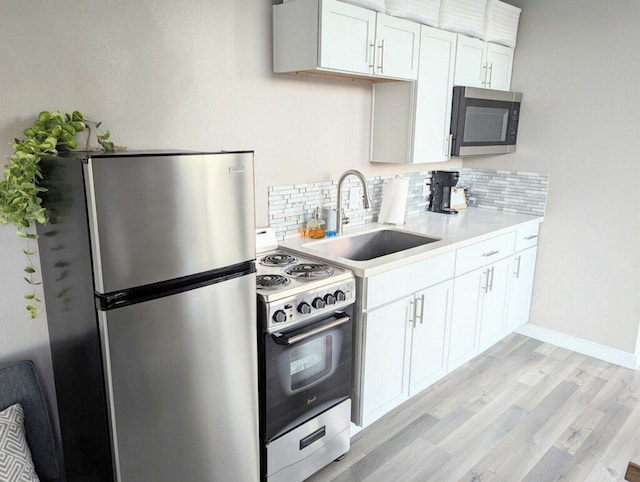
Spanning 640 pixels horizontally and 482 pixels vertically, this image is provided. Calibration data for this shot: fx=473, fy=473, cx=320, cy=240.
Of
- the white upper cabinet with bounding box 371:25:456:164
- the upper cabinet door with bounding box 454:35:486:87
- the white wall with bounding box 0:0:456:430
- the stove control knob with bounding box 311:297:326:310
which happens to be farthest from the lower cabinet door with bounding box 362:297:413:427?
the upper cabinet door with bounding box 454:35:486:87

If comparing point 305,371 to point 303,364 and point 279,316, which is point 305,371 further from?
point 279,316

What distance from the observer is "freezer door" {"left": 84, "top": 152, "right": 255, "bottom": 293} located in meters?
1.36

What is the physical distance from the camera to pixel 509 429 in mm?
2635

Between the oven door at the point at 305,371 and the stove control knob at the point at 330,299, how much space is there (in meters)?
0.09

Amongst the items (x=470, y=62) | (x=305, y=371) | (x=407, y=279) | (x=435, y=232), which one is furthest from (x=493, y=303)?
(x=305, y=371)

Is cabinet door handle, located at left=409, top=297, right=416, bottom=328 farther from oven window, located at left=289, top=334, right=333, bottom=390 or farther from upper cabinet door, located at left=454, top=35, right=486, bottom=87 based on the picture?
upper cabinet door, located at left=454, top=35, right=486, bottom=87

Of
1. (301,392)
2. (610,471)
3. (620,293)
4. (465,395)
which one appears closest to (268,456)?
(301,392)

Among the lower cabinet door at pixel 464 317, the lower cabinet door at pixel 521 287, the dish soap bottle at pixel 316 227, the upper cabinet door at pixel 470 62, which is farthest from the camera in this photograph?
the lower cabinet door at pixel 521 287

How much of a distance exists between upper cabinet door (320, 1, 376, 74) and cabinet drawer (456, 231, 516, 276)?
122 cm

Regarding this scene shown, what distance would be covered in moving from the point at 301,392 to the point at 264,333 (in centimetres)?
38

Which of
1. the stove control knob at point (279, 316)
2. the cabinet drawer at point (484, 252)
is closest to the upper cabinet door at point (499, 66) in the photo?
the cabinet drawer at point (484, 252)

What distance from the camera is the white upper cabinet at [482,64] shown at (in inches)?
120

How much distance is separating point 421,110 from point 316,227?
0.96 meters

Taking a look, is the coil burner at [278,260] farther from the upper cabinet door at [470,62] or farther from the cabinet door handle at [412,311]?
the upper cabinet door at [470,62]
